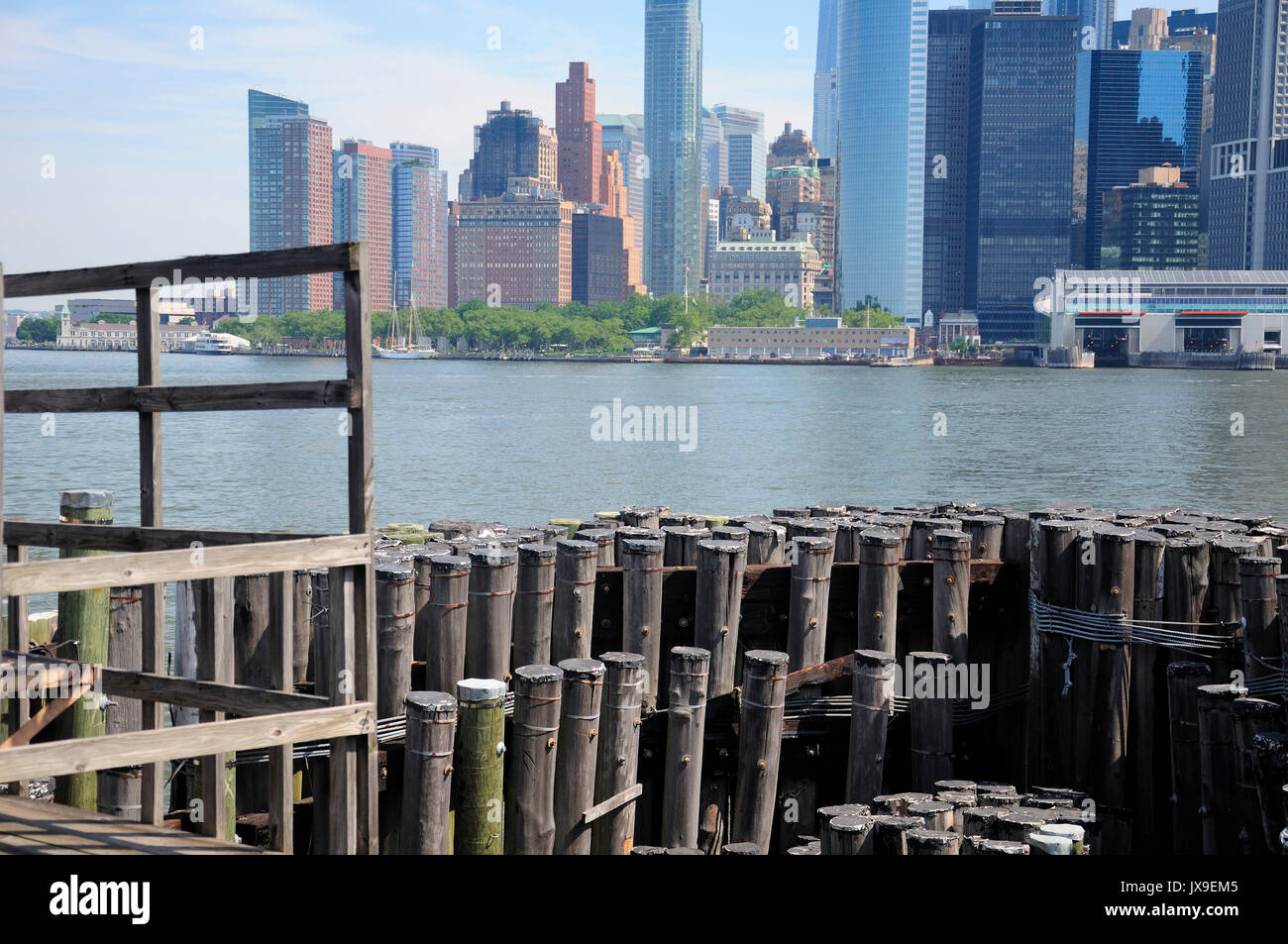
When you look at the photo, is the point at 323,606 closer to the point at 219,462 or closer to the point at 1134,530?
the point at 1134,530

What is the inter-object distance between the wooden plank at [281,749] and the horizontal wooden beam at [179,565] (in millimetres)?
790

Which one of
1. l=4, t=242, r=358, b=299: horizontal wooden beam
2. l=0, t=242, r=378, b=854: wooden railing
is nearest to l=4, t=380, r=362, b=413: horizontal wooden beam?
l=0, t=242, r=378, b=854: wooden railing

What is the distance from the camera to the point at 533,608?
11.6 metres

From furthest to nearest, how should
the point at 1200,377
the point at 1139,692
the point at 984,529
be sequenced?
the point at 1200,377
the point at 984,529
the point at 1139,692

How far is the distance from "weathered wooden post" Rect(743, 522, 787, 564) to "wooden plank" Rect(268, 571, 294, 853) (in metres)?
5.87

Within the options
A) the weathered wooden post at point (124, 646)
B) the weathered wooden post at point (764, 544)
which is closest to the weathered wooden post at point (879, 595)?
the weathered wooden post at point (764, 544)

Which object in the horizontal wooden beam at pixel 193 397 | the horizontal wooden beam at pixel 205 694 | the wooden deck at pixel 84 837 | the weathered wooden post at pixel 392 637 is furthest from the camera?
the weathered wooden post at pixel 392 637

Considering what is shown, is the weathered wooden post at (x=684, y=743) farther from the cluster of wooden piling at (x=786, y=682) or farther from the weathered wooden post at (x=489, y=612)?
the weathered wooden post at (x=489, y=612)

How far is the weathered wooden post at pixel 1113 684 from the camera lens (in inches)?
458

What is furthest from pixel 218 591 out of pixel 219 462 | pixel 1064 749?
pixel 219 462

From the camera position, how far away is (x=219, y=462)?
2288 inches

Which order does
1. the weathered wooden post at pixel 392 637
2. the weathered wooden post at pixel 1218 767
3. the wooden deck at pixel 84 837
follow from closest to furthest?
the wooden deck at pixel 84 837 < the weathered wooden post at pixel 1218 767 < the weathered wooden post at pixel 392 637
